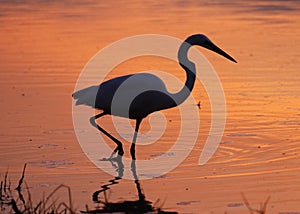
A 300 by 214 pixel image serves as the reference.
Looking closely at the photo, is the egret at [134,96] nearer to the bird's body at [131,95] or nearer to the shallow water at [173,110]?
the bird's body at [131,95]

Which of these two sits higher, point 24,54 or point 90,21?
point 90,21

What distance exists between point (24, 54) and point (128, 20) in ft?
16.2

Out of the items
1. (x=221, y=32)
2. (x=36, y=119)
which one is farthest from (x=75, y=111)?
(x=221, y=32)

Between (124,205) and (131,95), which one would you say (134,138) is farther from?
(124,205)

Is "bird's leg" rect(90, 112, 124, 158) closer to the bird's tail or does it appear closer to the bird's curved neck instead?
the bird's tail

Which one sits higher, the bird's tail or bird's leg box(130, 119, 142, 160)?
the bird's tail

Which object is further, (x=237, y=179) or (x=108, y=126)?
(x=108, y=126)

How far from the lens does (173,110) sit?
1338 cm

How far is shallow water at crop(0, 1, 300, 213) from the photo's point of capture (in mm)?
9555

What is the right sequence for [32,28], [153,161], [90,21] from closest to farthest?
[153,161] < [32,28] < [90,21]

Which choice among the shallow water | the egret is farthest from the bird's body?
the shallow water

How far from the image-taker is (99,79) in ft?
49.9

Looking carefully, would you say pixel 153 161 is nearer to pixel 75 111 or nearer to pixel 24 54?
pixel 75 111

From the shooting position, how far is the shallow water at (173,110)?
9.55 m
